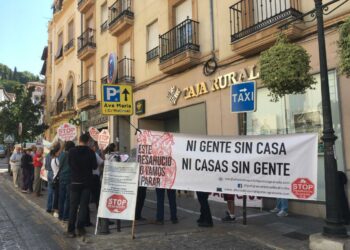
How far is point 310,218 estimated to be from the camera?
841cm

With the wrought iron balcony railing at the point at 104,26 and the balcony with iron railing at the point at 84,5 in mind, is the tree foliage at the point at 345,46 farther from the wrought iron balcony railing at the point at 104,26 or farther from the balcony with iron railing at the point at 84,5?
the balcony with iron railing at the point at 84,5

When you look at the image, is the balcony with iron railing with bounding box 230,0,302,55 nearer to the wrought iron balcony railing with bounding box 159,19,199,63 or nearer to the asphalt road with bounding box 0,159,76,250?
the wrought iron balcony railing with bounding box 159,19,199,63

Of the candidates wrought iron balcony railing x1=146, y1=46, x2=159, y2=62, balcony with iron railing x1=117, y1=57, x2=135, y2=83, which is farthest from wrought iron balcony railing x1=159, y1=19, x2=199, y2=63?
balcony with iron railing x1=117, y1=57, x2=135, y2=83

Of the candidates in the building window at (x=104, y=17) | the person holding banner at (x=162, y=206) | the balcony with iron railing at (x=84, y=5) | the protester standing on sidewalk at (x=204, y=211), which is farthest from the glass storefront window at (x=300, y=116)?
the balcony with iron railing at (x=84, y=5)

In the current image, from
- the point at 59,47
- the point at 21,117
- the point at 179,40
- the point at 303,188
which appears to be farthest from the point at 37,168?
the point at 59,47

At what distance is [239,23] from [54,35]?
2076cm

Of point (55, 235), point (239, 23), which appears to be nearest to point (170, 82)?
point (239, 23)

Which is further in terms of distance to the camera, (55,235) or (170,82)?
(170,82)

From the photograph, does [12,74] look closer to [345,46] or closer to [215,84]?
[215,84]

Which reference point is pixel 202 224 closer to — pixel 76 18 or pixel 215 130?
pixel 215 130

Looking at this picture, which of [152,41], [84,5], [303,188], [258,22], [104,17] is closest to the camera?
[303,188]

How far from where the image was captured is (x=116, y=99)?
8.66 meters

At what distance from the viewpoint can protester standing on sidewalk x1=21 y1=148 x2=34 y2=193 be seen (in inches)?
602

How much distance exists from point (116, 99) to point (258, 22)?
4.17 meters
